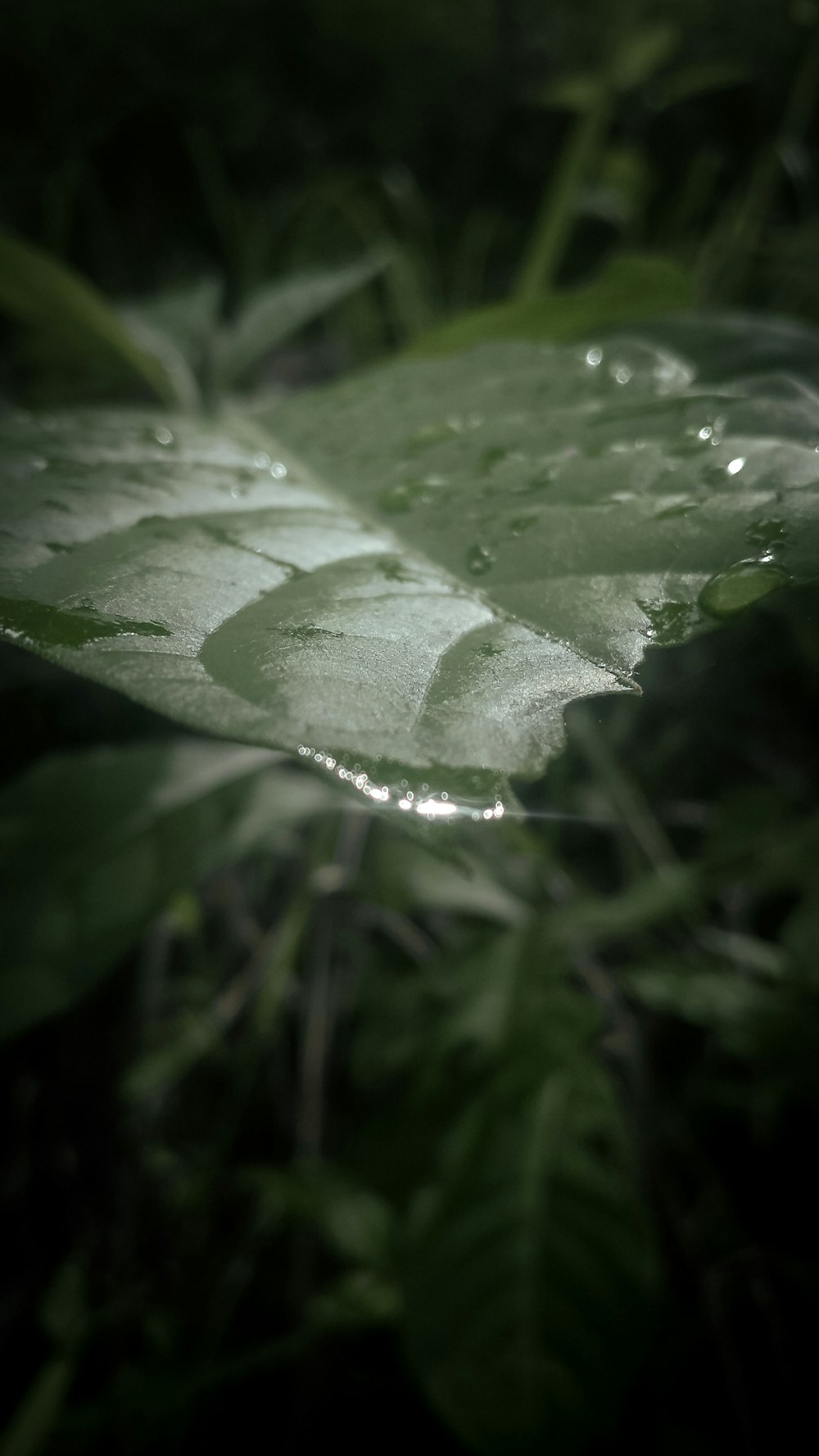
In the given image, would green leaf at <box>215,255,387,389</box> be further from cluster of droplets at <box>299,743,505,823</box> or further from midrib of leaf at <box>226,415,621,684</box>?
cluster of droplets at <box>299,743,505,823</box>

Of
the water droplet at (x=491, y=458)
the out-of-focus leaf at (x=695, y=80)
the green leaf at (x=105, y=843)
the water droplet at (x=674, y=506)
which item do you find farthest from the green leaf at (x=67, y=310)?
the out-of-focus leaf at (x=695, y=80)

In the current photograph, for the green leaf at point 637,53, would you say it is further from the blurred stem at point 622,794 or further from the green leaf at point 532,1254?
the green leaf at point 532,1254

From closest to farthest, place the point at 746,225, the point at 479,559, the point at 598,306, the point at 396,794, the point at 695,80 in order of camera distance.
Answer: the point at 396,794 < the point at 479,559 < the point at 598,306 < the point at 746,225 < the point at 695,80

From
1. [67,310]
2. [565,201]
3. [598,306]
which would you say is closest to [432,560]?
[598,306]

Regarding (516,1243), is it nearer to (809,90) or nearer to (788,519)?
(788,519)

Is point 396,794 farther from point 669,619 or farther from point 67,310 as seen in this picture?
point 67,310


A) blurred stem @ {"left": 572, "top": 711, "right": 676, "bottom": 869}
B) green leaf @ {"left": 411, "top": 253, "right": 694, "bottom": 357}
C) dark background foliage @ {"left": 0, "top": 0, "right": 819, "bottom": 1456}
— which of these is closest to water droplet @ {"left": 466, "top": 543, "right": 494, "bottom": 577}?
dark background foliage @ {"left": 0, "top": 0, "right": 819, "bottom": 1456}
